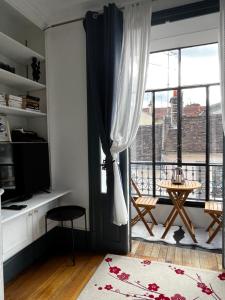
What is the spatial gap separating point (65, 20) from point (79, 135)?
1.40 metres

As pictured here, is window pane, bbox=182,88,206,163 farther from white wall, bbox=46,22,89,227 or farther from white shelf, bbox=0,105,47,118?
white shelf, bbox=0,105,47,118

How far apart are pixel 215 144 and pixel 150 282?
89.1 inches

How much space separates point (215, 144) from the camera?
342 cm

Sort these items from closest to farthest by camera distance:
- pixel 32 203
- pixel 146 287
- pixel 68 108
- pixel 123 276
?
pixel 146 287 → pixel 123 276 → pixel 32 203 → pixel 68 108

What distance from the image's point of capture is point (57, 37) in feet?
9.05

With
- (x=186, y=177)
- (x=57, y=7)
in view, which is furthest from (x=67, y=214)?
(x=57, y=7)

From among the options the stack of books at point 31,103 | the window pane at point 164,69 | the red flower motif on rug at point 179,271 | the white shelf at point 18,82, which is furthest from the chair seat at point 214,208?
the white shelf at point 18,82

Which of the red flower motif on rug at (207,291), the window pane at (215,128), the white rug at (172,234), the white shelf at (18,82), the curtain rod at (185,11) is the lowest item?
the white rug at (172,234)

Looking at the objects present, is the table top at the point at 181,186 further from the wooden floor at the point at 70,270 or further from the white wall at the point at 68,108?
the white wall at the point at 68,108

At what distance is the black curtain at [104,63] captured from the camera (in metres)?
2.36

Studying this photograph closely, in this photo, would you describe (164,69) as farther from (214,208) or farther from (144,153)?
(214,208)

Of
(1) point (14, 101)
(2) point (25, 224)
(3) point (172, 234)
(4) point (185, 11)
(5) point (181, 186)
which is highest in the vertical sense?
(4) point (185, 11)

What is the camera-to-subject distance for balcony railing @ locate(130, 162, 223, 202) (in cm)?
347

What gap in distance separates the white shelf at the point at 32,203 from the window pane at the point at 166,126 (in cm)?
180
